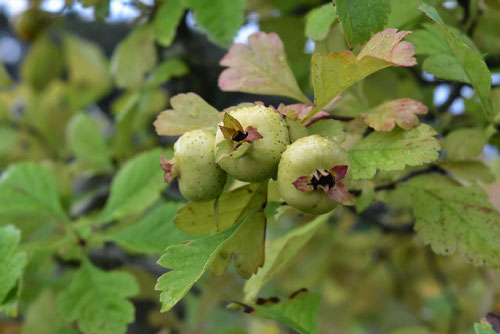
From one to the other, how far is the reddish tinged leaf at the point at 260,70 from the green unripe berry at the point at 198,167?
0.13m

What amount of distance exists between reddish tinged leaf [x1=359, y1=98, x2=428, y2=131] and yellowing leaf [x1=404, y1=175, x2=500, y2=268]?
130 millimetres

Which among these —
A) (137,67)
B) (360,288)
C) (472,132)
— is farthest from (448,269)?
(137,67)

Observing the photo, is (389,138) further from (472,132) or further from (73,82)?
(73,82)

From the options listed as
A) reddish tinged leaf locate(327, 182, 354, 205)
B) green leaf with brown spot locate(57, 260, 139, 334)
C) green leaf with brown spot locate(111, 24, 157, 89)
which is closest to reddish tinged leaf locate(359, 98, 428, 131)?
reddish tinged leaf locate(327, 182, 354, 205)

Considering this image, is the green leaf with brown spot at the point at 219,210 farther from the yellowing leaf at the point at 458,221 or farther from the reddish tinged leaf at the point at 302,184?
the yellowing leaf at the point at 458,221

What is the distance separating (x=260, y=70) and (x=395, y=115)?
0.57ft

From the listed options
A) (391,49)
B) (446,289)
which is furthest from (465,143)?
(446,289)

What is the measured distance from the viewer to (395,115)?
562 millimetres

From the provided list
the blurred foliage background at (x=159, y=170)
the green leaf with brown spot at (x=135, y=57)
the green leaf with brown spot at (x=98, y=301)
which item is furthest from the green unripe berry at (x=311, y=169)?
the green leaf with brown spot at (x=135, y=57)

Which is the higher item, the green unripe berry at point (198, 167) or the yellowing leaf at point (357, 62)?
the yellowing leaf at point (357, 62)

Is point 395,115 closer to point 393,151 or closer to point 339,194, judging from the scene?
point 393,151

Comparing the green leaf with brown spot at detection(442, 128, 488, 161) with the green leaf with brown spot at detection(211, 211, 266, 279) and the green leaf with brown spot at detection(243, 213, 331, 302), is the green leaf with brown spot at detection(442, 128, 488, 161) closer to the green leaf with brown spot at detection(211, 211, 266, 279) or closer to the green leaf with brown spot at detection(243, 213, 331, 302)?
the green leaf with brown spot at detection(243, 213, 331, 302)

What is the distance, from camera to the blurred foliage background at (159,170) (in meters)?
0.80

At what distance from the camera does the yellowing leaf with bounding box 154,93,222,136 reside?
565 mm
